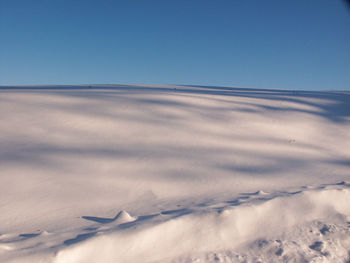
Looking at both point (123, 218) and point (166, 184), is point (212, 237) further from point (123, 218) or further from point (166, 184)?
point (166, 184)

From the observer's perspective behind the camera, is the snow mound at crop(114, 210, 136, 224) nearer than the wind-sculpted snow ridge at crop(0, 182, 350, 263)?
No

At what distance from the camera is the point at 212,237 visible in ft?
4.49

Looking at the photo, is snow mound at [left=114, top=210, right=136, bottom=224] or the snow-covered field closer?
the snow-covered field

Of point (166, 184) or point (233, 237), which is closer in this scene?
point (233, 237)

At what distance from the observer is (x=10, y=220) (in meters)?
1.49

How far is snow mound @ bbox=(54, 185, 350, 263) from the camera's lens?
48.4 inches

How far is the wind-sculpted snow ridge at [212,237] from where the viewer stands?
1220mm

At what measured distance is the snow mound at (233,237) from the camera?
123cm

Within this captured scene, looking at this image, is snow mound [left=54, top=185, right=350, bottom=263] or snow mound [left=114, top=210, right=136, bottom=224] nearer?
snow mound [left=54, top=185, right=350, bottom=263]

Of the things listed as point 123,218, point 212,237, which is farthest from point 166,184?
point 212,237

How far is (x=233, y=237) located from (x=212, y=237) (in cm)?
11

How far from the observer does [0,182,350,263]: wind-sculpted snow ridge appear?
122 centimetres

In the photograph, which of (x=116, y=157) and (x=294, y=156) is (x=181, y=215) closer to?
(x=116, y=157)

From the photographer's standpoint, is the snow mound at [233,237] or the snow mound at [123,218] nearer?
the snow mound at [233,237]
